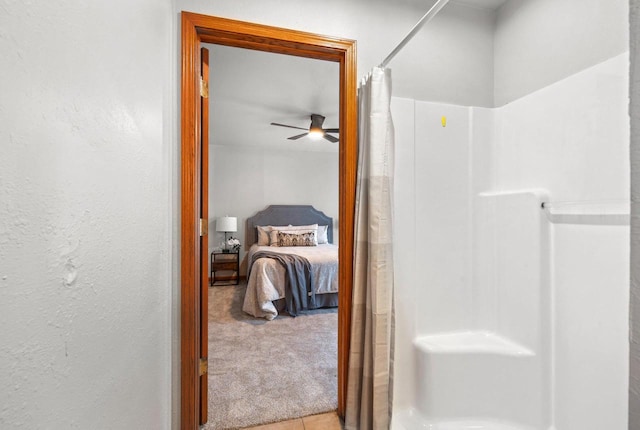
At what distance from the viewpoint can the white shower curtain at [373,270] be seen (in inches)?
58.3

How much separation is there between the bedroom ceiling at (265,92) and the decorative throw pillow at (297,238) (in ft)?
5.77

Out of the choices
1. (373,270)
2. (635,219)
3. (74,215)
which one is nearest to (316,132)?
(373,270)

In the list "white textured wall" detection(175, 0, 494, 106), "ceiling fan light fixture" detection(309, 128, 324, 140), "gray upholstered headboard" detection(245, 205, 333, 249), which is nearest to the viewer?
"white textured wall" detection(175, 0, 494, 106)

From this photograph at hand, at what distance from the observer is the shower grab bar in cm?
123

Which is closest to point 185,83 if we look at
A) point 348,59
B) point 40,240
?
point 348,59

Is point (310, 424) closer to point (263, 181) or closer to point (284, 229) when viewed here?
point (284, 229)

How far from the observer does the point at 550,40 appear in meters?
1.61

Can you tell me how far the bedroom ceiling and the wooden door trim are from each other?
880mm

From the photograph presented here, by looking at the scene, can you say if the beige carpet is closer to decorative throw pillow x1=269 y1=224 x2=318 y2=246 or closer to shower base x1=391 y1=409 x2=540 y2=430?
shower base x1=391 y1=409 x2=540 y2=430

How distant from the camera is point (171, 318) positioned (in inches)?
54.6

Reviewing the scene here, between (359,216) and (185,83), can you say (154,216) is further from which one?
(359,216)

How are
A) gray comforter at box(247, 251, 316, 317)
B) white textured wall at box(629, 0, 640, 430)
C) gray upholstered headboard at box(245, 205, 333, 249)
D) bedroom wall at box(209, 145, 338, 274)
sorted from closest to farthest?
white textured wall at box(629, 0, 640, 430) < gray comforter at box(247, 251, 316, 317) < bedroom wall at box(209, 145, 338, 274) < gray upholstered headboard at box(245, 205, 333, 249)

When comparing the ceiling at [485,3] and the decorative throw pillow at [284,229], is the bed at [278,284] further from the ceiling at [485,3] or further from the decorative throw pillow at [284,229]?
the ceiling at [485,3]

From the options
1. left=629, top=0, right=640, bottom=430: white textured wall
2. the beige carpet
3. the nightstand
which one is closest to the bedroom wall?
the nightstand
